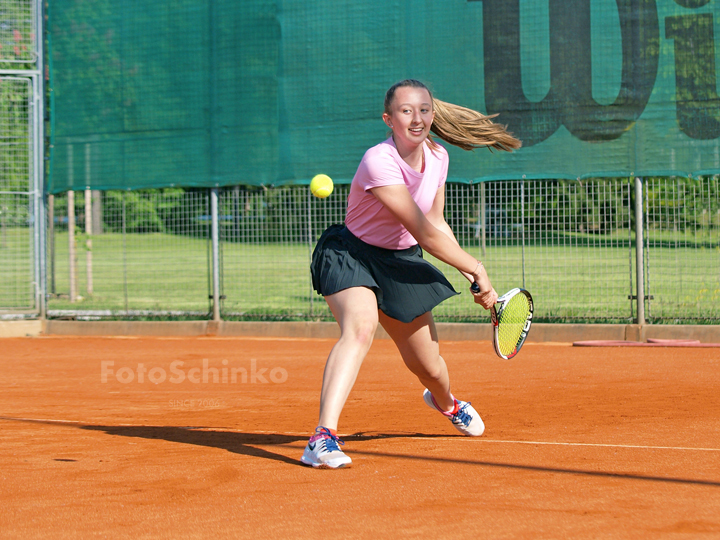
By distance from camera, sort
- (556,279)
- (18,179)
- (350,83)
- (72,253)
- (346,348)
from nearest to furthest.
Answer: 1. (346,348)
2. (350,83)
3. (556,279)
4. (18,179)
5. (72,253)

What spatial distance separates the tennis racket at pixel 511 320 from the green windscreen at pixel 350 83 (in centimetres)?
463

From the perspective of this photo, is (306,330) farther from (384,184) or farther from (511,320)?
(384,184)

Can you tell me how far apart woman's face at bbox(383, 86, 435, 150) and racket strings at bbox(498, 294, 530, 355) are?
976 millimetres

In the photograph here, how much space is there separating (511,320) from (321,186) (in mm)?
4899

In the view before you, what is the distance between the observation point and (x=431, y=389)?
418cm

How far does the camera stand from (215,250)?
9820 millimetres

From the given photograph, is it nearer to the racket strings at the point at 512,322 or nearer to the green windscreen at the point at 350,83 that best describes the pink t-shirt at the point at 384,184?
the racket strings at the point at 512,322

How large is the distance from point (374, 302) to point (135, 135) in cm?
718

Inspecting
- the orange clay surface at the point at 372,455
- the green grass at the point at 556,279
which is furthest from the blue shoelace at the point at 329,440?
the green grass at the point at 556,279

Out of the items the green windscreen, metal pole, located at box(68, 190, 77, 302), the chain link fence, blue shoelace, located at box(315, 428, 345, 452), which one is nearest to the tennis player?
blue shoelace, located at box(315, 428, 345, 452)

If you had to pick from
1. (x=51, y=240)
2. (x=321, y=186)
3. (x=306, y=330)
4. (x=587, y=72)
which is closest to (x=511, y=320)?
(x=321, y=186)

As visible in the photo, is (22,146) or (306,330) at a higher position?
(22,146)

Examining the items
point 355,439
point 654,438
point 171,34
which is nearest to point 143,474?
point 355,439

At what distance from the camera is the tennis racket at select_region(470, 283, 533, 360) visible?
13.1ft
